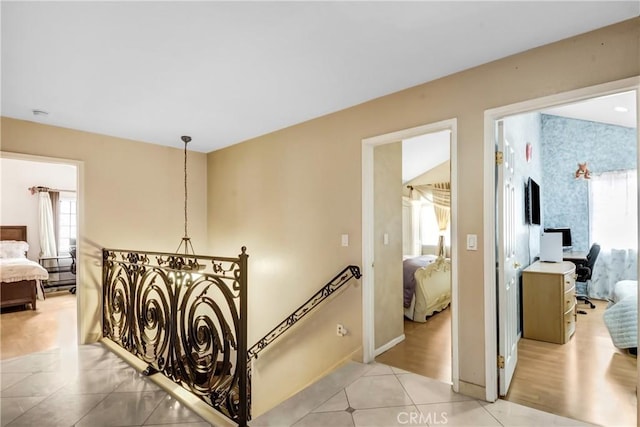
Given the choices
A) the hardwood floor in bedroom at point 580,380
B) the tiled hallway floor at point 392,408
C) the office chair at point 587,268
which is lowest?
the hardwood floor in bedroom at point 580,380

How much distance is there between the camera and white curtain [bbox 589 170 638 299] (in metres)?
5.33

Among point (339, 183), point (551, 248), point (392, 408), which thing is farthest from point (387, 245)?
point (551, 248)

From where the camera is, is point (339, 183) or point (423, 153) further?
point (423, 153)

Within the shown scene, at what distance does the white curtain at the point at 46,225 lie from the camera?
679 centimetres

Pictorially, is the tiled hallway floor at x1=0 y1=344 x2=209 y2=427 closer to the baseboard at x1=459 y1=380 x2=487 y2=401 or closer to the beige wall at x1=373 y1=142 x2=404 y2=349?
the baseboard at x1=459 y1=380 x2=487 y2=401

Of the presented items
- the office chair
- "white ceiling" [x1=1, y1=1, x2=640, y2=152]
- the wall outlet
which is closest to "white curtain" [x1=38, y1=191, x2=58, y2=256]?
"white ceiling" [x1=1, y1=1, x2=640, y2=152]

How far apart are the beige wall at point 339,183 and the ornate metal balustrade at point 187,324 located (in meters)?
1.02

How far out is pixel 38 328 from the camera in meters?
4.32

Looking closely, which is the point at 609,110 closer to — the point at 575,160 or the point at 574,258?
the point at 575,160

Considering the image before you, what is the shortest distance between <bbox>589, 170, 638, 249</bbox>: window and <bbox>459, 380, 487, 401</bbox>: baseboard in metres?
4.91

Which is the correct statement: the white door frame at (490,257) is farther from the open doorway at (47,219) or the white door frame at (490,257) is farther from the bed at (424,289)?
the open doorway at (47,219)

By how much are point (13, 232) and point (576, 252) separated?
1059cm

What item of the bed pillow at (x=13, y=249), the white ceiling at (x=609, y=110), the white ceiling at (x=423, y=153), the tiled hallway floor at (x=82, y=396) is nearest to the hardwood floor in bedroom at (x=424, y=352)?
the tiled hallway floor at (x=82, y=396)

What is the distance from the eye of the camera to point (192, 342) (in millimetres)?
2492
